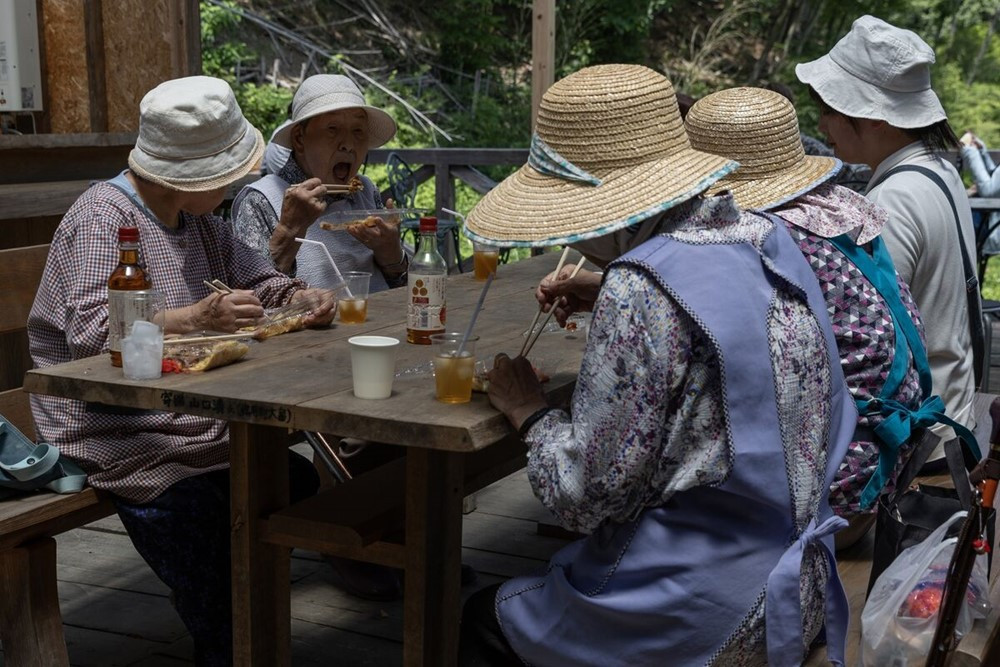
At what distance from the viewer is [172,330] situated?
2.49 m

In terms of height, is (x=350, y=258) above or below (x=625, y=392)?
below

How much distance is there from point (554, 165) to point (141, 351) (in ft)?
2.85

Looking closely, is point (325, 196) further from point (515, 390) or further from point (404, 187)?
point (404, 187)

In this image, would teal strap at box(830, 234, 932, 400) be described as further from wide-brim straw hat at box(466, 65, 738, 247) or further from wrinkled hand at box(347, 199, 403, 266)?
wrinkled hand at box(347, 199, 403, 266)

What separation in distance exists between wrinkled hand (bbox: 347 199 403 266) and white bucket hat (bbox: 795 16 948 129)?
4.20 ft

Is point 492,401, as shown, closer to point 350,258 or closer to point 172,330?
point 172,330

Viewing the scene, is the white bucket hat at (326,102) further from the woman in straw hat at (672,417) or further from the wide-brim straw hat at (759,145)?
the woman in straw hat at (672,417)

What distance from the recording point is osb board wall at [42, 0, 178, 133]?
4.71 meters

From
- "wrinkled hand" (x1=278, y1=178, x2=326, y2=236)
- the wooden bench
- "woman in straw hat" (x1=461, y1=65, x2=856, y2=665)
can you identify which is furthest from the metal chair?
"woman in straw hat" (x1=461, y1=65, x2=856, y2=665)

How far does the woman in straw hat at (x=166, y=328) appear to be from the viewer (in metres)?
2.54

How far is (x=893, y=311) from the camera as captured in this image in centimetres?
255

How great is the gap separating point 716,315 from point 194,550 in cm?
138

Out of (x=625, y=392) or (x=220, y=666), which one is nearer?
(x=625, y=392)

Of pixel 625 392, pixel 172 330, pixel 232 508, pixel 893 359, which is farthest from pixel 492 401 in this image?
pixel 893 359
